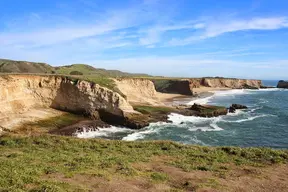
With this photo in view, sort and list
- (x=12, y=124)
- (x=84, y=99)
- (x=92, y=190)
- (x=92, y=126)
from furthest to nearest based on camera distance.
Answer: (x=84, y=99) < (x=92, y=126) < (x=12, y=124) < (x=92, y=190)

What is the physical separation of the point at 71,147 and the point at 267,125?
109 feet

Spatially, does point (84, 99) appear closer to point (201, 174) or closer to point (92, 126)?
point (92, 126)

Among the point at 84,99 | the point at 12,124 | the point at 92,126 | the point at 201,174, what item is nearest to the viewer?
the point at 201,174

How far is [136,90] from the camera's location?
210 ft

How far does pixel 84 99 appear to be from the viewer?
1689 inches

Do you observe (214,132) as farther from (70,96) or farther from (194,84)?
(194,84)

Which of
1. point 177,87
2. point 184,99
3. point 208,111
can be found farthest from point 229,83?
point 208,111

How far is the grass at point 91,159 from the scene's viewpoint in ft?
42.1

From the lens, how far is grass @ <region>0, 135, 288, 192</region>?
12.8m

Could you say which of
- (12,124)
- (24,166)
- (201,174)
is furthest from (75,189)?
(12,124)

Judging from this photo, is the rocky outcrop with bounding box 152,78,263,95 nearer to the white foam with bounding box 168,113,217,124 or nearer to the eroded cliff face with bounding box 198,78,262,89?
the eroded cliff face with bounding box 198,78,262,89

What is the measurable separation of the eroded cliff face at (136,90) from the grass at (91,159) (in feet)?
109

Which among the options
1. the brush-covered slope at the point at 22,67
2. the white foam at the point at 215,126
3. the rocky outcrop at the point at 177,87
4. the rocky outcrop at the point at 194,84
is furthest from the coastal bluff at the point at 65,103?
the rocky outcrop at the point at 194,84

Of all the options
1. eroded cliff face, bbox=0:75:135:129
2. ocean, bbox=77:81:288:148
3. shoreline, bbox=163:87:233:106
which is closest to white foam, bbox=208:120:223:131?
ocean, bbox=77:81:288:148
